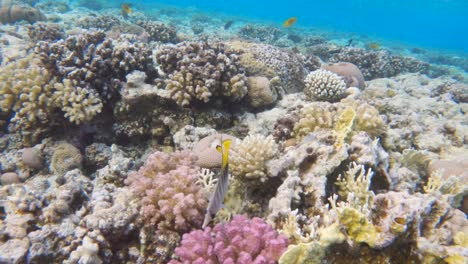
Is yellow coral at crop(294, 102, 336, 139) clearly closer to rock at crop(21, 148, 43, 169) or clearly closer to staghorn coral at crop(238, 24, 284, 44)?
rock at crop(21, 148, 43, 169)

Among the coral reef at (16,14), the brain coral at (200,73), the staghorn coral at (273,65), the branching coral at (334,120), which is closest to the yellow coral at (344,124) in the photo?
the branching coral at (334,120)

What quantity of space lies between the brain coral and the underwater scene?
0.03 meters

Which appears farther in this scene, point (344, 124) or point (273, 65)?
point (273, 65)

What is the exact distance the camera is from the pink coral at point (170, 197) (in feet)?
8.59

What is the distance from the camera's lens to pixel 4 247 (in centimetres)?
231

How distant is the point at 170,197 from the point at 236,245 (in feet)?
3.09

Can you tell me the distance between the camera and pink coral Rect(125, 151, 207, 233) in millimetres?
2617

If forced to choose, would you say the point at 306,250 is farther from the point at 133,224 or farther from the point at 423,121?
the point at 423,121

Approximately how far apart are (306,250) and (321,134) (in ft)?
6.81

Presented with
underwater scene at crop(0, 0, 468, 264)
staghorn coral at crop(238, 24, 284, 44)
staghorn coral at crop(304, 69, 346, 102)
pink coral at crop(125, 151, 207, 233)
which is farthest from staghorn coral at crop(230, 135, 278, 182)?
staghorn coral at crop(238, 24, 284, 44)

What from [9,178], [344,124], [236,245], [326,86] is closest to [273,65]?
[326,86]

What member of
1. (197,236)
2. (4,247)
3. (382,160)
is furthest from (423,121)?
(4,247)

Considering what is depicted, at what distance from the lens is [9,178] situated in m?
4.41

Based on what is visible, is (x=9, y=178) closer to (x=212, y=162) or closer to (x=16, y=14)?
(x=212, y=162)
